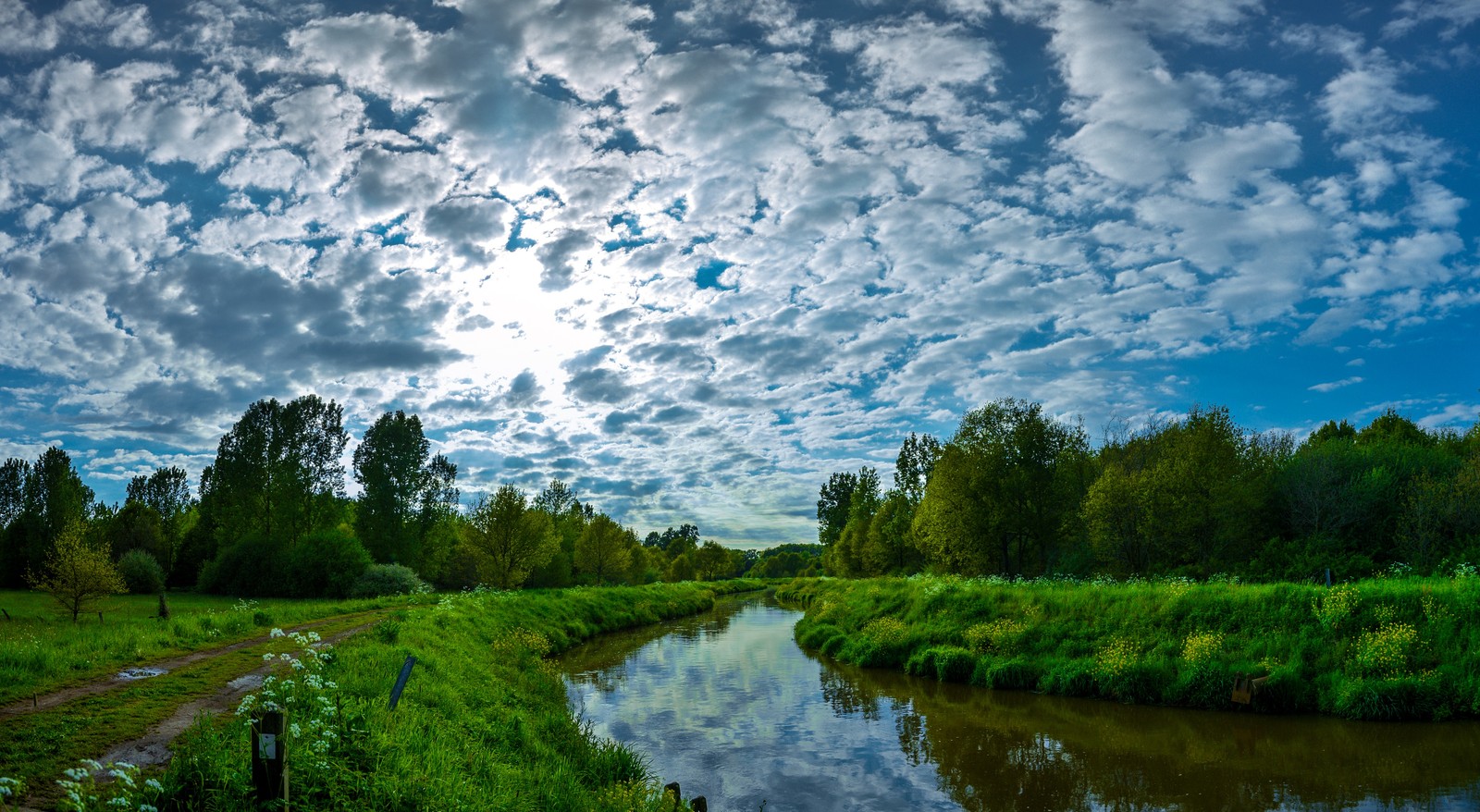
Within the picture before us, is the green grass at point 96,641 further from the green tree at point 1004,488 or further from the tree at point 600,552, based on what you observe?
the tree at point 600,552

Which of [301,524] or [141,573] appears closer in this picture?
[141,573]

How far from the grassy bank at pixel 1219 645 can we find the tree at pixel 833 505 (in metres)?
86.3

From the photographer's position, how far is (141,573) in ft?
168

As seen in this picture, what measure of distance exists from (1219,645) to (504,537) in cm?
4745

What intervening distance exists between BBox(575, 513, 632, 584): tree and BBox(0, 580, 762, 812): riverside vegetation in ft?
197

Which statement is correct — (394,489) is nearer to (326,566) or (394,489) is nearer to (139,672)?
(326,566)

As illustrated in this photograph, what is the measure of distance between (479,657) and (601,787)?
1149 cm

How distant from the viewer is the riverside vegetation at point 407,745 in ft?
25.2

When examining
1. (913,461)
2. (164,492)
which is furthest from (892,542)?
(164,492)

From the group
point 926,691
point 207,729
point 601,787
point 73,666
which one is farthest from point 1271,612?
point 73,666

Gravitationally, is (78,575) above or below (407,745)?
above

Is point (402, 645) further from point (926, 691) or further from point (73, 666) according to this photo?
point (926, 691)

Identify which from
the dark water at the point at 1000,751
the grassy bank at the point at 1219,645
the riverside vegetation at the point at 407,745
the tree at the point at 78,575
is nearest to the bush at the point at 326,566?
the tree at the point at 78,575

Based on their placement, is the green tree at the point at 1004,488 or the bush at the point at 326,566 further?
the bush at the point at 326,566
